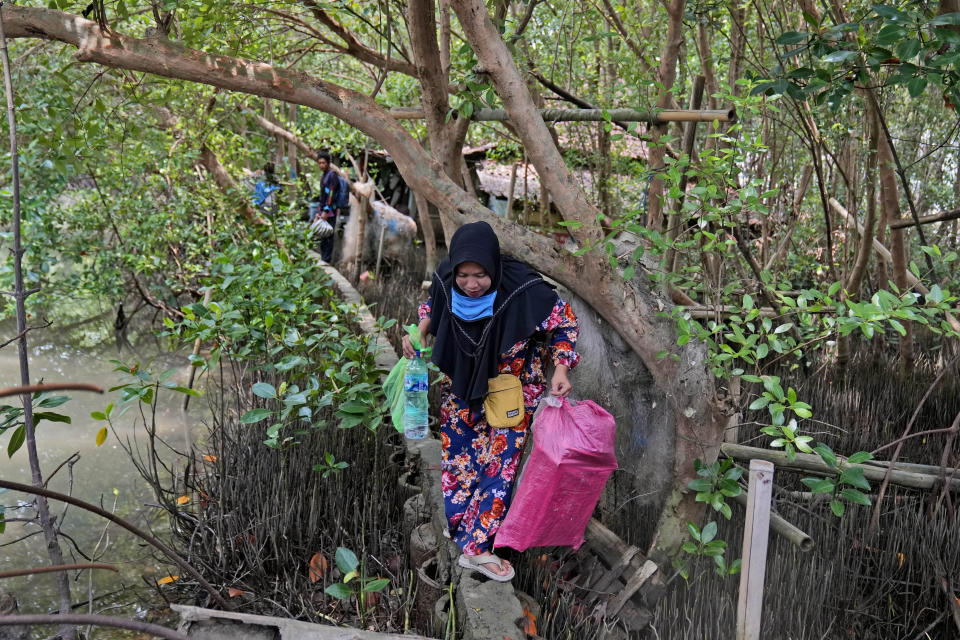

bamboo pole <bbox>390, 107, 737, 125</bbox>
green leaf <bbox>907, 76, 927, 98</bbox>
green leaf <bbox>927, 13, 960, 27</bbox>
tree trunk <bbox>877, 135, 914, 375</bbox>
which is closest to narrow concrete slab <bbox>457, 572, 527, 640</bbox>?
bamboo pole <bbox>390, 107, 737, 125</bbox>

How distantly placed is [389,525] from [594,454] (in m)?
1.12

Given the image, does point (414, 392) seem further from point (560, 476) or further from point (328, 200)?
point (328, 200)

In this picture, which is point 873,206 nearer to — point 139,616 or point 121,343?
point 139,616

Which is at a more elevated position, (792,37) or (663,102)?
(663,102)

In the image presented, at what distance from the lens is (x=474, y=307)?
273 cm

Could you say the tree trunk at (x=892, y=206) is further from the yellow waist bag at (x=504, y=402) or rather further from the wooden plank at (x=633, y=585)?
the yellow waist bag at (x=504, y=402)

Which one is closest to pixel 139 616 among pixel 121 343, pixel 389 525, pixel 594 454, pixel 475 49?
pixel 389 525

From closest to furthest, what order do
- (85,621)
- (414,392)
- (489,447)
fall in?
1. (85,621)
2. (489,447)
3. (414,392)

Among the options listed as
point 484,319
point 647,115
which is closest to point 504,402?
point 484,319

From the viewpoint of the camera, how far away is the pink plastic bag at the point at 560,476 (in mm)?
2514

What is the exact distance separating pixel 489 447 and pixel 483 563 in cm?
44

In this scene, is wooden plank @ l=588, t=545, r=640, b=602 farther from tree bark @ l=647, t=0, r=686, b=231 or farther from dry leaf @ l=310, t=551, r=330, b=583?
tree bark @ l=647, t=0, r=686, b=231

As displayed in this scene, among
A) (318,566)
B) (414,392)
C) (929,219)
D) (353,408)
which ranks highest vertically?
(929,219)

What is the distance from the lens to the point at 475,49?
2.94 m
